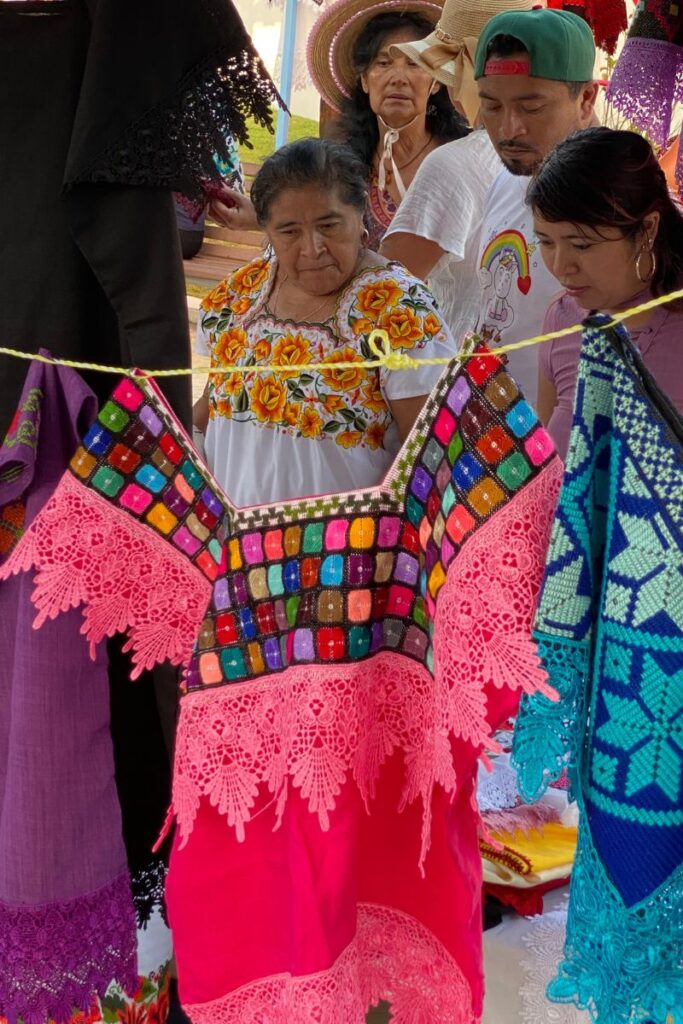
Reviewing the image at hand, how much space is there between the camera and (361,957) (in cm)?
120

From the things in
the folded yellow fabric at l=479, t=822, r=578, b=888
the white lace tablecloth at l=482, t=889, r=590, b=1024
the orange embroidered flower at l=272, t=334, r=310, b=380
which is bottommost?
the white lace tablecloth at l=482, t=889, r=590, b=1024

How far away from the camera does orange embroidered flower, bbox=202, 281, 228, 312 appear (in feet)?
5.58

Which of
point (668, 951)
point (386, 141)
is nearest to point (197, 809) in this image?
point (668, 951)

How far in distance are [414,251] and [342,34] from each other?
0.75 meters

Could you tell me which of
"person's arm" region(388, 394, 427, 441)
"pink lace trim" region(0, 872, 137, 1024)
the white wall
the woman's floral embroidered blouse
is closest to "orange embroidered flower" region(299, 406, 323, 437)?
the woman's floral embroidered blouse

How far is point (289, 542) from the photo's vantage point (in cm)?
106

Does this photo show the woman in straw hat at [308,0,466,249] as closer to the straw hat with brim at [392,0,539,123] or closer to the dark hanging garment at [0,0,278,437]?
the straw hat with brim at [392,0,539,123]

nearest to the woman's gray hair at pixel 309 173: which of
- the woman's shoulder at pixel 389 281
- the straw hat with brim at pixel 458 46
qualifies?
the woman's shoulder at pixel 389 281

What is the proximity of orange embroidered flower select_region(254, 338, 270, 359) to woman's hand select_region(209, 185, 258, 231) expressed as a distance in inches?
8.1

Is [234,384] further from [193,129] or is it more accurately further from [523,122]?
[523,122]

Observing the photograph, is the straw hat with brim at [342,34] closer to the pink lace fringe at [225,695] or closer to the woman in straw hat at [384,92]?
the woman in straw hat at [384,92]

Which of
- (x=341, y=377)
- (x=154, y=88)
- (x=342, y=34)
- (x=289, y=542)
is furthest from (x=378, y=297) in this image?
(x=342, y=34)

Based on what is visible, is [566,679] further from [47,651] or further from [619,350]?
[47,651]

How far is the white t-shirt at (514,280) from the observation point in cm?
166
